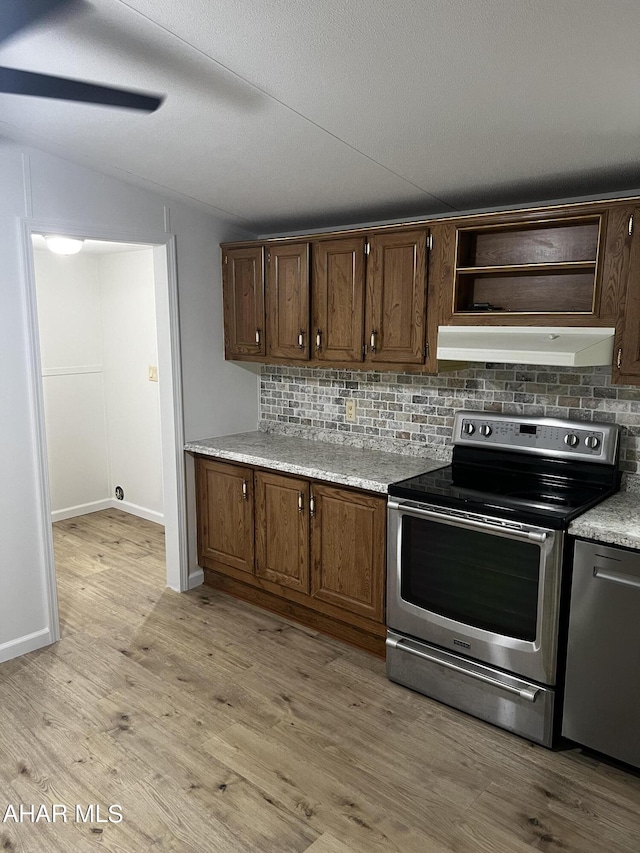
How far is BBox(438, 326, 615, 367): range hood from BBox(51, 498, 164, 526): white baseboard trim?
10.3 feet

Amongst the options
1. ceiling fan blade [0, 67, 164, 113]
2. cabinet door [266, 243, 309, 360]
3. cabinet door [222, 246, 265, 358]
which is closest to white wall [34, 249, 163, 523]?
cabinet door [222, 246, 265, 358]

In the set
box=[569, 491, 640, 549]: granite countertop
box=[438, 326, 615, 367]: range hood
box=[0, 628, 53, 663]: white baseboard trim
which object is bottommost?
box=[0, 628, 53, 663]: white baseboard trim

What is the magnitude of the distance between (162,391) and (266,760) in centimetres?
214

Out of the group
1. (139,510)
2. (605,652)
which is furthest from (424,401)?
(139,510)

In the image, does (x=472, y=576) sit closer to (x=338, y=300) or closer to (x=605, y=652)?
(x=605, y=652)

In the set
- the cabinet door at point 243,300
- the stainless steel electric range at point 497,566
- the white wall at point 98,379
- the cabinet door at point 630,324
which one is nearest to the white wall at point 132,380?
the white wall at point 98,379

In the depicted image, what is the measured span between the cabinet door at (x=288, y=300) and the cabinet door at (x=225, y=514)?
0.72 metres

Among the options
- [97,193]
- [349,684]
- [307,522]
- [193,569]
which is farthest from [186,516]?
[97,193]

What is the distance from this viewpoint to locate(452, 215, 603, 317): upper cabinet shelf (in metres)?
2.71

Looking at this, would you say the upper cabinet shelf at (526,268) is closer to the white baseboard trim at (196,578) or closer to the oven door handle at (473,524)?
the oven door handle at (473,524)

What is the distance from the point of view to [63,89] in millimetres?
1469

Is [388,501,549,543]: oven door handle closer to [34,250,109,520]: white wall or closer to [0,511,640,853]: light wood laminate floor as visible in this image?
[0,511,640,853]: light wood laminate floor

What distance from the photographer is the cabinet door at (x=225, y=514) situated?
3561 mm

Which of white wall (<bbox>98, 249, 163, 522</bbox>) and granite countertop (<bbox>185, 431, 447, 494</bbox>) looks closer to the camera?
granite countertop (<bbox>185, 431, 447, 494</bbox>)
